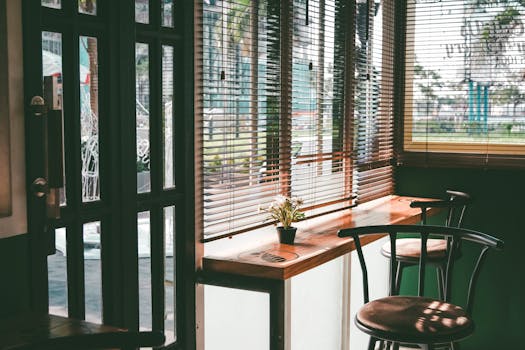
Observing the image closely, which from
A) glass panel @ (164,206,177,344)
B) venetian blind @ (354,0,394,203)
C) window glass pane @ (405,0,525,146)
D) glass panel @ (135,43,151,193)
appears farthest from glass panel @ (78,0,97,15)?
window glass pane @ (405,0,525,146)

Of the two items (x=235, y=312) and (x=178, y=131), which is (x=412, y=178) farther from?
(x=178, y=131)

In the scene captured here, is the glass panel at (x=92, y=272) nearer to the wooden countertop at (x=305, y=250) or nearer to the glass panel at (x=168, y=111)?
the glass panel at (x=168, y=111)

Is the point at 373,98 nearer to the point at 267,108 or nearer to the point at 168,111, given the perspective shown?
the point at 267,108

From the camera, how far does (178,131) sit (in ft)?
9.35

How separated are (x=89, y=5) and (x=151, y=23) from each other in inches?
13.3

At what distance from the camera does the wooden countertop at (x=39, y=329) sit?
177 centimetres

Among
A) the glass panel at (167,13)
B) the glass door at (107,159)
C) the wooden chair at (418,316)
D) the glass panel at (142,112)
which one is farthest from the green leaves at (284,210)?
the glass panel at (167,13)

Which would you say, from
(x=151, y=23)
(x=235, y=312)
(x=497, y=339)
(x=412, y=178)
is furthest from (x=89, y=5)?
(x=497, y=339)

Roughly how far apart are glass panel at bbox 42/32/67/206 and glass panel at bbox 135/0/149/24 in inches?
16.9

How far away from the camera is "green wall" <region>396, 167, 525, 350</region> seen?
4430 millimetres

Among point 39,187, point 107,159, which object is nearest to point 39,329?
point 39,187

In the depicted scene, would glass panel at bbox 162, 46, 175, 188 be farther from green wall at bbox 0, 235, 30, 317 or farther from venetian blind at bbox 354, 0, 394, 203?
venetian blind at bbox 354, 0, 394, 203

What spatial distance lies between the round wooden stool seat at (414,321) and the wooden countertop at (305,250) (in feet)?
1.58

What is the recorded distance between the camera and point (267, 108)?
11.1 ft
